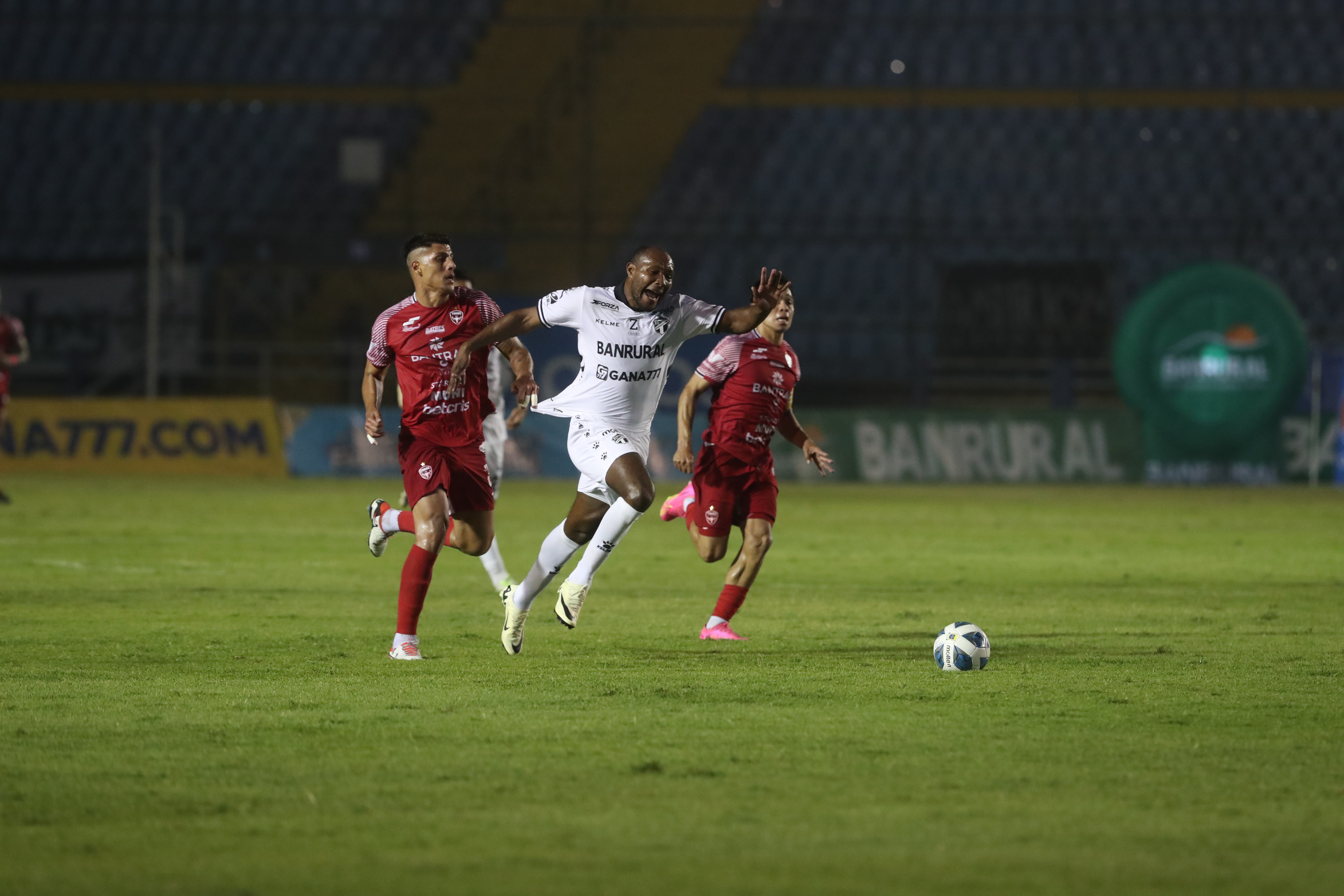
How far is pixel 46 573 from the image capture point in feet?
42.2

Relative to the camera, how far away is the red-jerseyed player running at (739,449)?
32.4 feet

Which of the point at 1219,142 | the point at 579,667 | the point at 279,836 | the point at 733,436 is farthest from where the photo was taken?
the point at 1219,142

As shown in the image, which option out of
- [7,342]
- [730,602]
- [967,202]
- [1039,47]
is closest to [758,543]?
[730,602]

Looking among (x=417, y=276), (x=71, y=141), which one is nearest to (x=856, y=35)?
(x=71, y=141)

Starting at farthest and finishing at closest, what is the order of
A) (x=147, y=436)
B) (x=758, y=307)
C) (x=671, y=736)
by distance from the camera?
(x=147, y=436) → (x=758, y=307) → (x=671, y=736)

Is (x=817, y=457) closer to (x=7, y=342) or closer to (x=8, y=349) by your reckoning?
(x=7, y=342)

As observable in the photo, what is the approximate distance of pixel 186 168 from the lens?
110 feet

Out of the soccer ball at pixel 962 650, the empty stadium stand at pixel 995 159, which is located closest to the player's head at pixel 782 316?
the soccer ball at pixel 962 650

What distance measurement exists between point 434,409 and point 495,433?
13.9 feet

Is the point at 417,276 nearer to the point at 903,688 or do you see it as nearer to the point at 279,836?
the point at 903,688

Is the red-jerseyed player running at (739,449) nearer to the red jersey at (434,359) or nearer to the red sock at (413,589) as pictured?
the red jersey at (434,359)

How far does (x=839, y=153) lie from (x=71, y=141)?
1421 cm

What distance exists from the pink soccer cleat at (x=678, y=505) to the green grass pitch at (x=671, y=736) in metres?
0.61

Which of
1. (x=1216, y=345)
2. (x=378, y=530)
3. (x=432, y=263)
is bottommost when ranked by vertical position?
(x=378, y=530)
